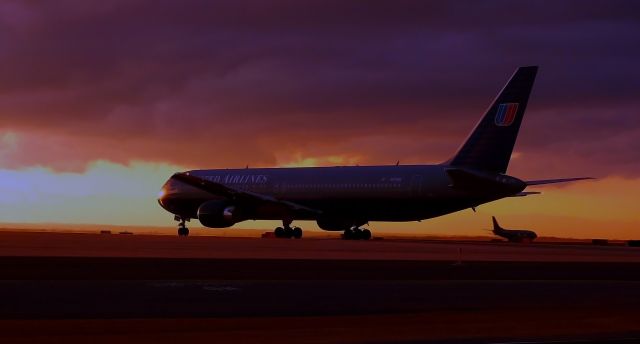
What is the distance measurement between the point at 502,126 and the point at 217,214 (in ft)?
71.7

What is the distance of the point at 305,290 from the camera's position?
934 inches

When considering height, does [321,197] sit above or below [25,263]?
above

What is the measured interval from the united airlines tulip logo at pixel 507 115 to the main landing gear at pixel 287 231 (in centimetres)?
1904

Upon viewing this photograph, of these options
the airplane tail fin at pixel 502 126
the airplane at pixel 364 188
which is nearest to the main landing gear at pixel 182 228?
the airplane at pixel 364 188

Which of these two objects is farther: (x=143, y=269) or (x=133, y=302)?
(x=143, y=269)

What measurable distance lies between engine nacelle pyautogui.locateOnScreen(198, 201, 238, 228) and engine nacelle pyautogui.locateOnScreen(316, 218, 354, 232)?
6101 millimetres

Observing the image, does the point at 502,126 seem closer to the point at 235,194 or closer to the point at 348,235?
the point at 348,235

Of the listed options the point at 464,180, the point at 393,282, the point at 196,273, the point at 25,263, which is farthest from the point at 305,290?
the point at 464,180

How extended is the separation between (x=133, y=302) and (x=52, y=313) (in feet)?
7.61

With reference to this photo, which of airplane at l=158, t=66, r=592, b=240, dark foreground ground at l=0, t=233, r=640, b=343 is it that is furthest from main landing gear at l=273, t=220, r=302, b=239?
dark foreground ground at l=0, t=233, r=640, b=343

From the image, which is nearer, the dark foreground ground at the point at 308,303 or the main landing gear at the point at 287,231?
the dark foreground ground at the point at 308,303

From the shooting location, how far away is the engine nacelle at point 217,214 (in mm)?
72312

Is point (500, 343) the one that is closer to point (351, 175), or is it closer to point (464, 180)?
point (464, 180)

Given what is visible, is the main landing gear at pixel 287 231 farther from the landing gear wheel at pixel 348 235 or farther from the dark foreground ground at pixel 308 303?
the dark foreground ground at pixel 308 303
